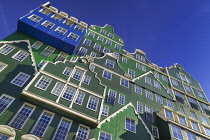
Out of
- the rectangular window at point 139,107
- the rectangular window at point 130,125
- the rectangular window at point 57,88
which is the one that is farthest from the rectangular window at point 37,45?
the rectangular window at point 139,107

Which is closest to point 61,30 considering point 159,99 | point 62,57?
point 62,57

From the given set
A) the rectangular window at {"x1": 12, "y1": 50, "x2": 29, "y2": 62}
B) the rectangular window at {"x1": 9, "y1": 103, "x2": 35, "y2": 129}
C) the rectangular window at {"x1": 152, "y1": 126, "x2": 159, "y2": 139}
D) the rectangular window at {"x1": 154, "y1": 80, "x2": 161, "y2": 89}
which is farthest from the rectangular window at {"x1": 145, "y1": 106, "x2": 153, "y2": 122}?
the rectangular window at {"x1": 12, "y1": 50, "x2": 29, "y2": 62}

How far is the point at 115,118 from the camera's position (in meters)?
24.1

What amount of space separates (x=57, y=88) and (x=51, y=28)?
1466 centimetres

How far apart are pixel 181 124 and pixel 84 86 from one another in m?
15.3

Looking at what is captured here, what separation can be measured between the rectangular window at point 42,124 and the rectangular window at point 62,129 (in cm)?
127

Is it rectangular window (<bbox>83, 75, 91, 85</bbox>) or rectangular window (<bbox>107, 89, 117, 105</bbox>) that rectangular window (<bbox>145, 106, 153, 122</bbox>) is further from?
rectangular window (<bbox>83, 75, 91, 85</bbox>)

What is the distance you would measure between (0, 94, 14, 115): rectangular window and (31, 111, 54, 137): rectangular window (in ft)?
12.7

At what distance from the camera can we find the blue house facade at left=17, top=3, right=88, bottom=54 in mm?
29781

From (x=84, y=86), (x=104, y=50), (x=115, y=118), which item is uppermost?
(x=104, y=50)

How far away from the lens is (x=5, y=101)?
19.1 meters

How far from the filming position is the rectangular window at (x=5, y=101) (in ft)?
59.4

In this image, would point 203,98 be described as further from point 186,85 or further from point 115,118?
point 115,118

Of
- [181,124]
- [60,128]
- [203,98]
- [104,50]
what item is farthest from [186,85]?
[60,128]
